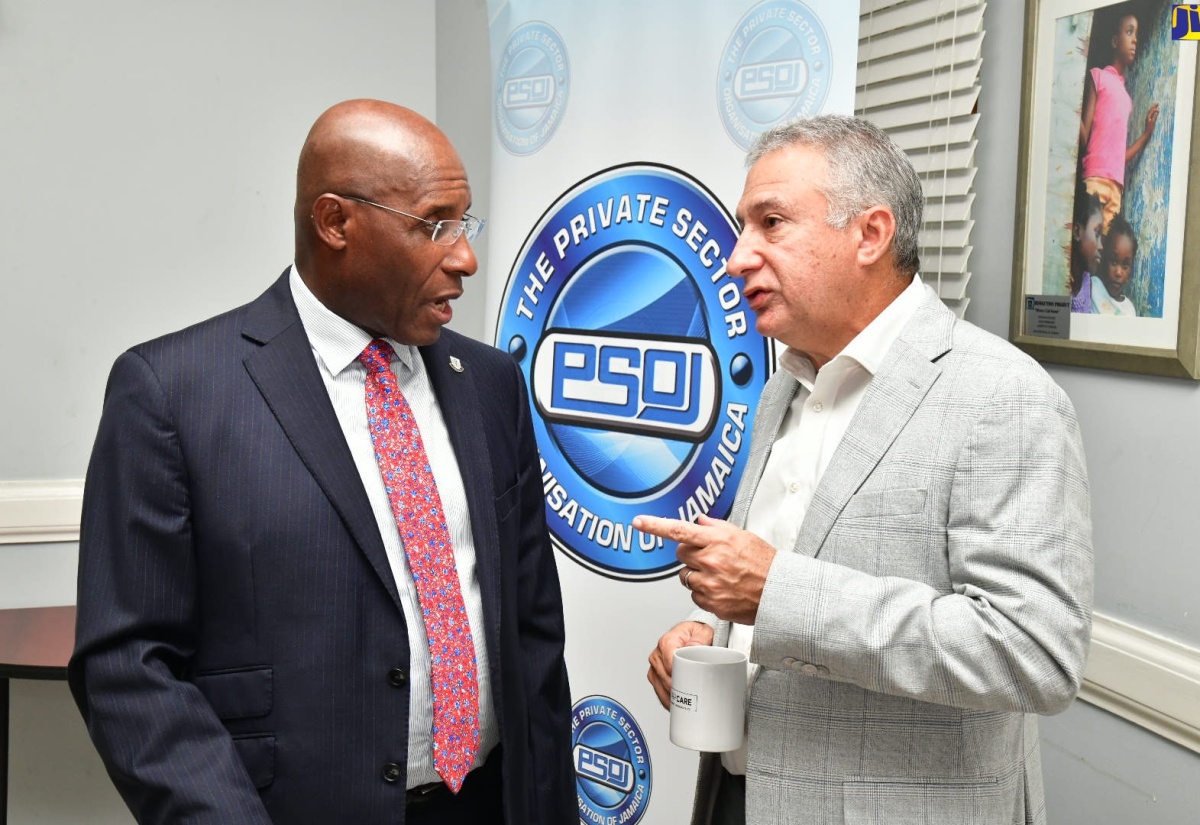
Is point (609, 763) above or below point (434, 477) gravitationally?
below

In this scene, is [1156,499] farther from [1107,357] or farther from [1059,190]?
[1059,190]

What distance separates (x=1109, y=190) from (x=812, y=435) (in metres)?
0.97

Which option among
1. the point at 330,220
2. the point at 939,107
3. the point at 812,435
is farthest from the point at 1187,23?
the point at 330,220

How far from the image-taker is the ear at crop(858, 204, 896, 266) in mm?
1483

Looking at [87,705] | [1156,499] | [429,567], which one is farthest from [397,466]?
[1156,499]

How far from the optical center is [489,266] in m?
2.60

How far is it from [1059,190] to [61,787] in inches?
120

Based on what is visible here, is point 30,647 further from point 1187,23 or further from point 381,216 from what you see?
point 1187,23

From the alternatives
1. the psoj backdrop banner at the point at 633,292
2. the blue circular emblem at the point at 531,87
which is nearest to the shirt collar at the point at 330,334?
the psoj backdrop banner at the point at 633,292

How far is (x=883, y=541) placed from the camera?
52.1 inches

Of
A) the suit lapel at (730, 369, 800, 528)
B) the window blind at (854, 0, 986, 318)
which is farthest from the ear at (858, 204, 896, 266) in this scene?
the window blind at (854, 0, 986, 318)

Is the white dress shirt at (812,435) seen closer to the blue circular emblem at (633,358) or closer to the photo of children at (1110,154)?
the blue circular emblem at (633,358)

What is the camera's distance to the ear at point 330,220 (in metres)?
1.47

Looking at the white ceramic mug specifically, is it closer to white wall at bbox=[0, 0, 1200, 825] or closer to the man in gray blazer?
the man in gray blazer
